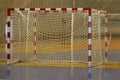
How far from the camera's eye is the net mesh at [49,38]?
14592 mm

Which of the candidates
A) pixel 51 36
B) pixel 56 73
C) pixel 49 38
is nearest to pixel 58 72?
pixel 56 73

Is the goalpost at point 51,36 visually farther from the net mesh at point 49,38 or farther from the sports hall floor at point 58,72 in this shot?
the sports hall floor at point 58,72

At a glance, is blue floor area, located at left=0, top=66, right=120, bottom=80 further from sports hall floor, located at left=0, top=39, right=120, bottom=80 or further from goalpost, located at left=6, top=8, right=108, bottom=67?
goalpost, located at left=6, top=8, right=108, bottom=67

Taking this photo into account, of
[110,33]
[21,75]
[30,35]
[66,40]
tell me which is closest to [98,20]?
[30,35]

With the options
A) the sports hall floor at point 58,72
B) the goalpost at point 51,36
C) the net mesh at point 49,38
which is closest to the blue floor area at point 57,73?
the sports hall floor at point 58,72

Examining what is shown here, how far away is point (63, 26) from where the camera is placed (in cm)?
2328

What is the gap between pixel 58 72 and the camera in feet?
37.0

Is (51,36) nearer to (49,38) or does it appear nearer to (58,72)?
(49,38)

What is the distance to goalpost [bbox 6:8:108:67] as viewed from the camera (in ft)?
42.7

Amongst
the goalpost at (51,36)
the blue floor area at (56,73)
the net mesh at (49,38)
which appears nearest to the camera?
the blue floor area at (56,73)

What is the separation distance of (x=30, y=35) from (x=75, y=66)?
4155mm

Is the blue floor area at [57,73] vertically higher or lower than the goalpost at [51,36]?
lower

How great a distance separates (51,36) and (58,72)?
1210 cm

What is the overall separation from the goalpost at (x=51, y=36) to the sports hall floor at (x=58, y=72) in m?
0.67
